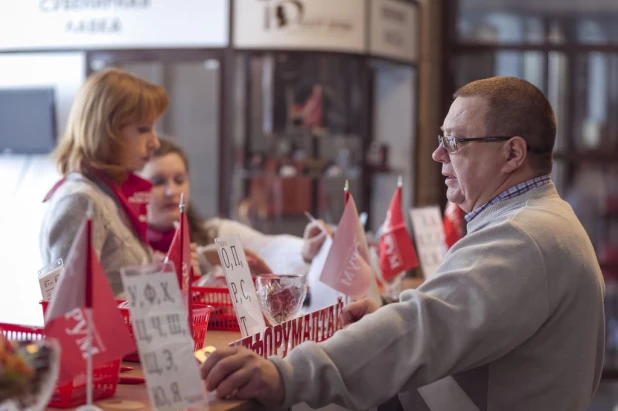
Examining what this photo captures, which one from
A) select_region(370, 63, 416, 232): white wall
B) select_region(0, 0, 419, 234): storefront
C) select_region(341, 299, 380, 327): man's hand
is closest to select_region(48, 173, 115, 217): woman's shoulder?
select_region(341, 299, 380, 327): man's hand

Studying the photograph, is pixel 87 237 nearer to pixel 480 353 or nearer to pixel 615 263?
pixel 480 353

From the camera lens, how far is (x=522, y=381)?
5.97 feet

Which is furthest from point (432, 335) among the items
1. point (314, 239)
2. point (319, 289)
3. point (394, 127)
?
point (394, 127)

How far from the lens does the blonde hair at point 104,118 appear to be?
291 cm

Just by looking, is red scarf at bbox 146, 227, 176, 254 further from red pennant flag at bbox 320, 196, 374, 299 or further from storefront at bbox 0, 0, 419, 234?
storefront at bbox 0, 0, 419, 234

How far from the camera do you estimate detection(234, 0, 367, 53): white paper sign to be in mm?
5699

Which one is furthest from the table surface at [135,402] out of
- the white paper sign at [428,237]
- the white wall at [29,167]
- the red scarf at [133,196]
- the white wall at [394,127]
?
the white wall at [394,127]

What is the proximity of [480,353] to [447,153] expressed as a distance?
19.4 inches

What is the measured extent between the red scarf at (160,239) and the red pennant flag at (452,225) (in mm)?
1019

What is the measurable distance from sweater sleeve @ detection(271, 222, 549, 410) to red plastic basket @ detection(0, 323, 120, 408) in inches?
11.8

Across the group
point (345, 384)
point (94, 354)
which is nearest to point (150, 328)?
point (94, 354)

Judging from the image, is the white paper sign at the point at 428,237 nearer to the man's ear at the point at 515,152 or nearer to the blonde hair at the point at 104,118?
the blonde hair at the point at 104,118

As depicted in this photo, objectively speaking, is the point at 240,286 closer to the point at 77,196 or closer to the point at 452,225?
the point at 77,196

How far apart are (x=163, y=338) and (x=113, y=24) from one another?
460 cm
